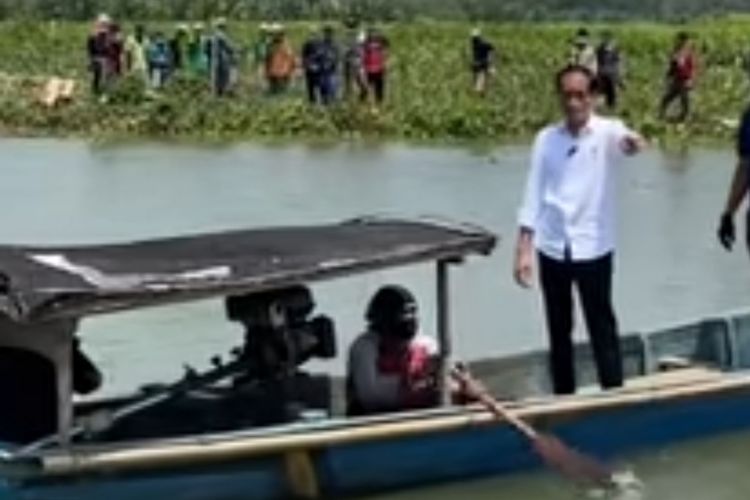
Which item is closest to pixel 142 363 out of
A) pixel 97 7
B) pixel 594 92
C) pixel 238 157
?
pixel 594 92

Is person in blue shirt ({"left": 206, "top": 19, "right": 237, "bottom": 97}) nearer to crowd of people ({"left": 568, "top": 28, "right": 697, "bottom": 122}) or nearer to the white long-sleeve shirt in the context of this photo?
crowd of people ({"left": 568, "top": 28, "right": 697, "bottom": 122})

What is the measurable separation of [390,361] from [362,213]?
10861 mm

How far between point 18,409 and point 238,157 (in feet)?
60.3

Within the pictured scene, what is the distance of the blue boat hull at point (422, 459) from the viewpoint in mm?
8945

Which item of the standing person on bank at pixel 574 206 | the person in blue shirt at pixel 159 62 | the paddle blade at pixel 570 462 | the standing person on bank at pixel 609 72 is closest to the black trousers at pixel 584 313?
the standing person on bank at pixel 574 206

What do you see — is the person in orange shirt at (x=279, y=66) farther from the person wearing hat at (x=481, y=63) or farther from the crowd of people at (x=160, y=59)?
the person wearing hat at (x=481, y=63)

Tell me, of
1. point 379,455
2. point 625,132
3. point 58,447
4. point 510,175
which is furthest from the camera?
point 510,175

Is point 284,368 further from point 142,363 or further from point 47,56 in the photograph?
point 47,56

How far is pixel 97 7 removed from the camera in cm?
5934

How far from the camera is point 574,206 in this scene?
10352mm

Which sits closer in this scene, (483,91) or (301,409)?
(301,409)

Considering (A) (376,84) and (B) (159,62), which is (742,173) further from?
(B) (159,62)

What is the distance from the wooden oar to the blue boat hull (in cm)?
14

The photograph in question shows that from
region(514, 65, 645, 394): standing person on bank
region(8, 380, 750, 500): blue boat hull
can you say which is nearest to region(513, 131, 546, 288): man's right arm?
region(514, 65, 645, 394): standing person on bank
